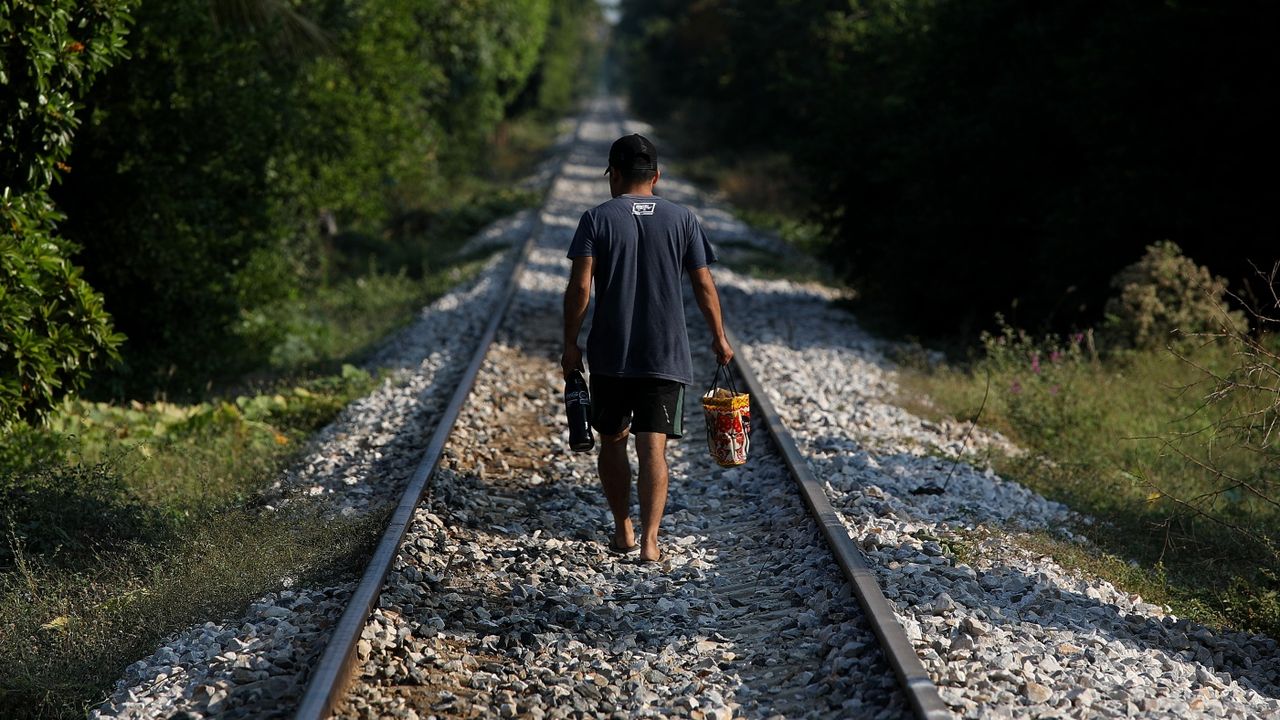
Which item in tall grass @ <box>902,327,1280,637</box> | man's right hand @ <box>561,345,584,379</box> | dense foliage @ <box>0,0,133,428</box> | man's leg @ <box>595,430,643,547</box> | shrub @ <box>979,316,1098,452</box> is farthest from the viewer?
shrub @ <box>979,316,1098,452</box>

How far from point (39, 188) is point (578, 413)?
431 cm

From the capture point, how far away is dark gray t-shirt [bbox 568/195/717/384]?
615 centimetres

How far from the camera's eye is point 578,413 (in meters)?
6.27

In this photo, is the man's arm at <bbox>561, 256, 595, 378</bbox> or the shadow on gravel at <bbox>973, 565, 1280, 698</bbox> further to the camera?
the man's arm at <bbox>561, 256, 595, 378</bbox>

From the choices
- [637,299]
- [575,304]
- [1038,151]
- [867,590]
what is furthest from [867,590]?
[1038,151]

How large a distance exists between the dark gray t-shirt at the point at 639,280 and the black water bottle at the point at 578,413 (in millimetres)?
115

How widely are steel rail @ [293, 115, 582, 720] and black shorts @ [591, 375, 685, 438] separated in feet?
3.81

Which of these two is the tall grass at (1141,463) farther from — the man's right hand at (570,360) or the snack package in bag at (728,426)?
the man's right hand at (570,360)

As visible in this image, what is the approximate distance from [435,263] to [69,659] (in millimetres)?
17169

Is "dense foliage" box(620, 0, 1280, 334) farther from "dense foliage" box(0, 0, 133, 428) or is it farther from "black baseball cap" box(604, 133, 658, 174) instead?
"dense foliage" box(0, 0, 133, 428)

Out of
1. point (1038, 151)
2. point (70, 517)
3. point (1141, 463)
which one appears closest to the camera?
point (70, 517)

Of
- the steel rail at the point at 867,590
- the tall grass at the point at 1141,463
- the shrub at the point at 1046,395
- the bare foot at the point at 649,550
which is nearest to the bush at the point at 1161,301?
the tall grass at the point at 1141,463

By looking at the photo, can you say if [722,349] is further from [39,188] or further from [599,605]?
[39,188]

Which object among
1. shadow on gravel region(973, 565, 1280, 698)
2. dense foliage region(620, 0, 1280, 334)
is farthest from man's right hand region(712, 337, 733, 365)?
dense foliage region(620, 0, 1280, 334)
